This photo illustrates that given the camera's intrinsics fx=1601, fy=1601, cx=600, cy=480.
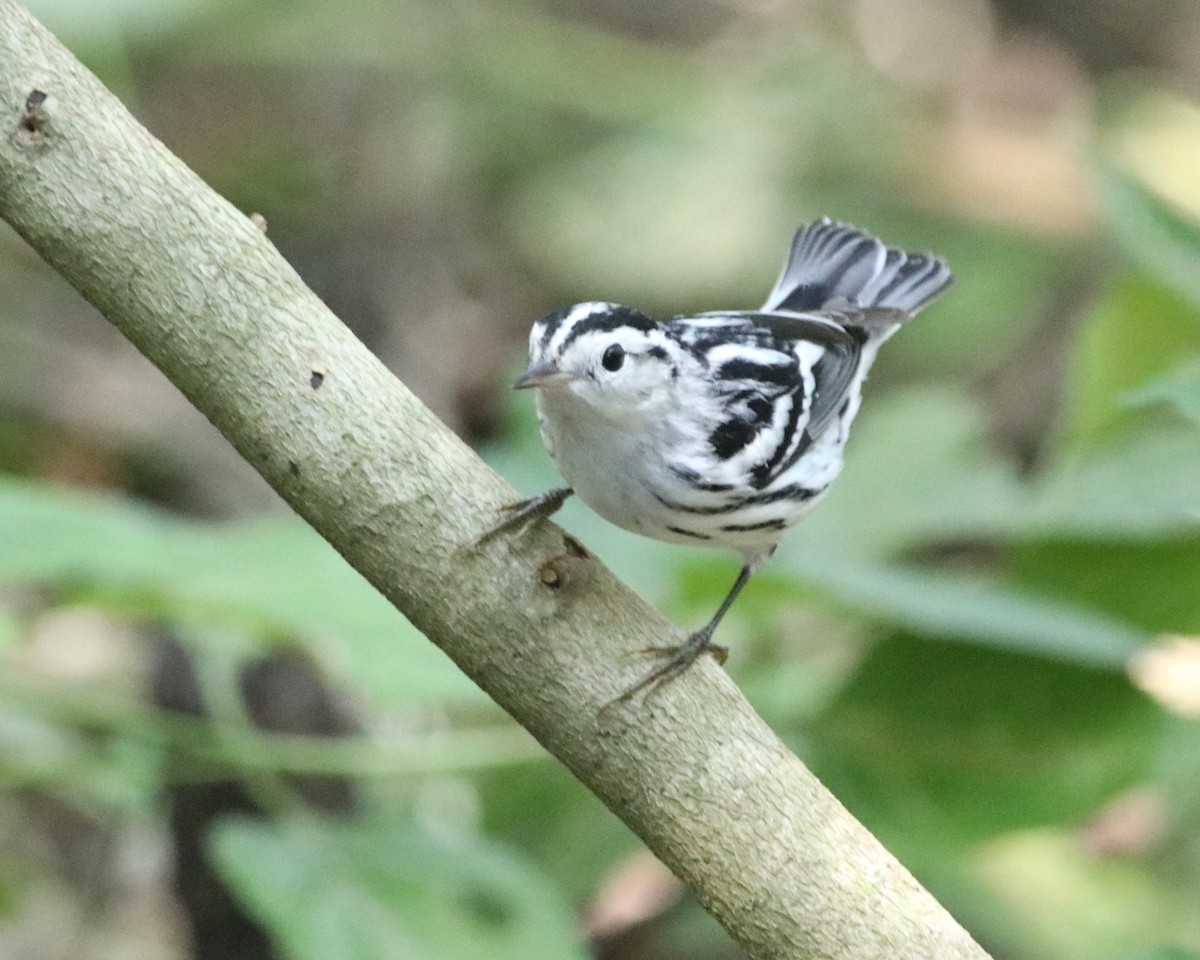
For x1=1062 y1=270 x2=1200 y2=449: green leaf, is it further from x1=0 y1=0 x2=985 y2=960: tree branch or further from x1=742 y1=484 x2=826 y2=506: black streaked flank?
x1=0 y1=0 x2=985 y2=960: tree branch

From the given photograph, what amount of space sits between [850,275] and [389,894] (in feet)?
4.28

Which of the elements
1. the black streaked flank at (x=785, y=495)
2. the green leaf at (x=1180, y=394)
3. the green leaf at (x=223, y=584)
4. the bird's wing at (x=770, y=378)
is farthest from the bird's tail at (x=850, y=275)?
the green leaf at (x=1180, y=394)

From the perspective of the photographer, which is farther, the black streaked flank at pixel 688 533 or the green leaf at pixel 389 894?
the green leaf at pixel 389 894

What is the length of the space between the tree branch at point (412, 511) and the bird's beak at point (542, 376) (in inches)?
13.1

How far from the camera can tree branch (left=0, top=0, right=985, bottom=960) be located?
1.44 metres

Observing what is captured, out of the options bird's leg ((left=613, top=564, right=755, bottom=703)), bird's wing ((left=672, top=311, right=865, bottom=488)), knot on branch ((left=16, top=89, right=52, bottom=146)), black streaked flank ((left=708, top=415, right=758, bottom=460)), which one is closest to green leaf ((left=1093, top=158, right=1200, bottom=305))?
bird's wing ((left=672, top=311, right=865, bottom=488))

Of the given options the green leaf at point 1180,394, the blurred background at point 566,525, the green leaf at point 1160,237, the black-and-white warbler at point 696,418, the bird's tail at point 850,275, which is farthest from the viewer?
the bird's tail at point 850,275

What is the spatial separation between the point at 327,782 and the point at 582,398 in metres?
1.51

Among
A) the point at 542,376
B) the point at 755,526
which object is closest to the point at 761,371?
the point at 755,526

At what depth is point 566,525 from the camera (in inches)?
122

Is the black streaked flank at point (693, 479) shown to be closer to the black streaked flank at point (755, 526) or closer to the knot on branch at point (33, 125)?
the black streaked flank at point (755, 526)

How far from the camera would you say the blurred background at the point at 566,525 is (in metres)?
2.58

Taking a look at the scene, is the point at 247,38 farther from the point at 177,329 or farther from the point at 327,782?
the point at 177,329

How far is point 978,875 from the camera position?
12.0ft
